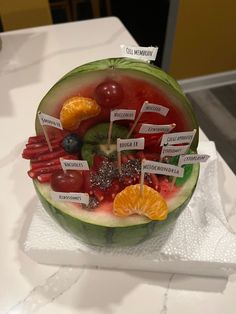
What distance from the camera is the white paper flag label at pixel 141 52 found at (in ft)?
2.03

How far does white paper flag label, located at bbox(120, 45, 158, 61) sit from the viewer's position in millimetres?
620

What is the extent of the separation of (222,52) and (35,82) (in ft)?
4.52

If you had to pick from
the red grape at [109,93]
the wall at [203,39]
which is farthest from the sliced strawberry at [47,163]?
the wall at [203,39]

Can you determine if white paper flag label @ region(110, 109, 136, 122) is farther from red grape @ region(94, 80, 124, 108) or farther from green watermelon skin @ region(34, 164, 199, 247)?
green watermelon skin @ region(34, 164, 199, 247)

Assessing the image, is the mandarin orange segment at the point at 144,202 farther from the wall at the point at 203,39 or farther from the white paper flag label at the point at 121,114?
the wall at the point at 203,39

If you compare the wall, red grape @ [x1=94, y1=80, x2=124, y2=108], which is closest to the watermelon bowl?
red grape @ [x1=94, y1=80, x2=124, y2=108]

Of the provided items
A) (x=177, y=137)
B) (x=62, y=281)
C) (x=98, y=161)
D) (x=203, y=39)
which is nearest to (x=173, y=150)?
(x=177, y=137)

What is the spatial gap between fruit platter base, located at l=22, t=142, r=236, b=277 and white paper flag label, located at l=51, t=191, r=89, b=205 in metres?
0.13

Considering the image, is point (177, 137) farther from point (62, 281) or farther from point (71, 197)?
point (62, 281)

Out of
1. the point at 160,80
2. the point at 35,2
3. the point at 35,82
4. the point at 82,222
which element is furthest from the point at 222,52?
the point at 82,222

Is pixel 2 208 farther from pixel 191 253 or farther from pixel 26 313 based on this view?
pixel 191 253

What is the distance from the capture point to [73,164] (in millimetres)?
535

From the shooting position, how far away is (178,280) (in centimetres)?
65

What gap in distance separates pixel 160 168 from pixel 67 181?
0.45 ft
